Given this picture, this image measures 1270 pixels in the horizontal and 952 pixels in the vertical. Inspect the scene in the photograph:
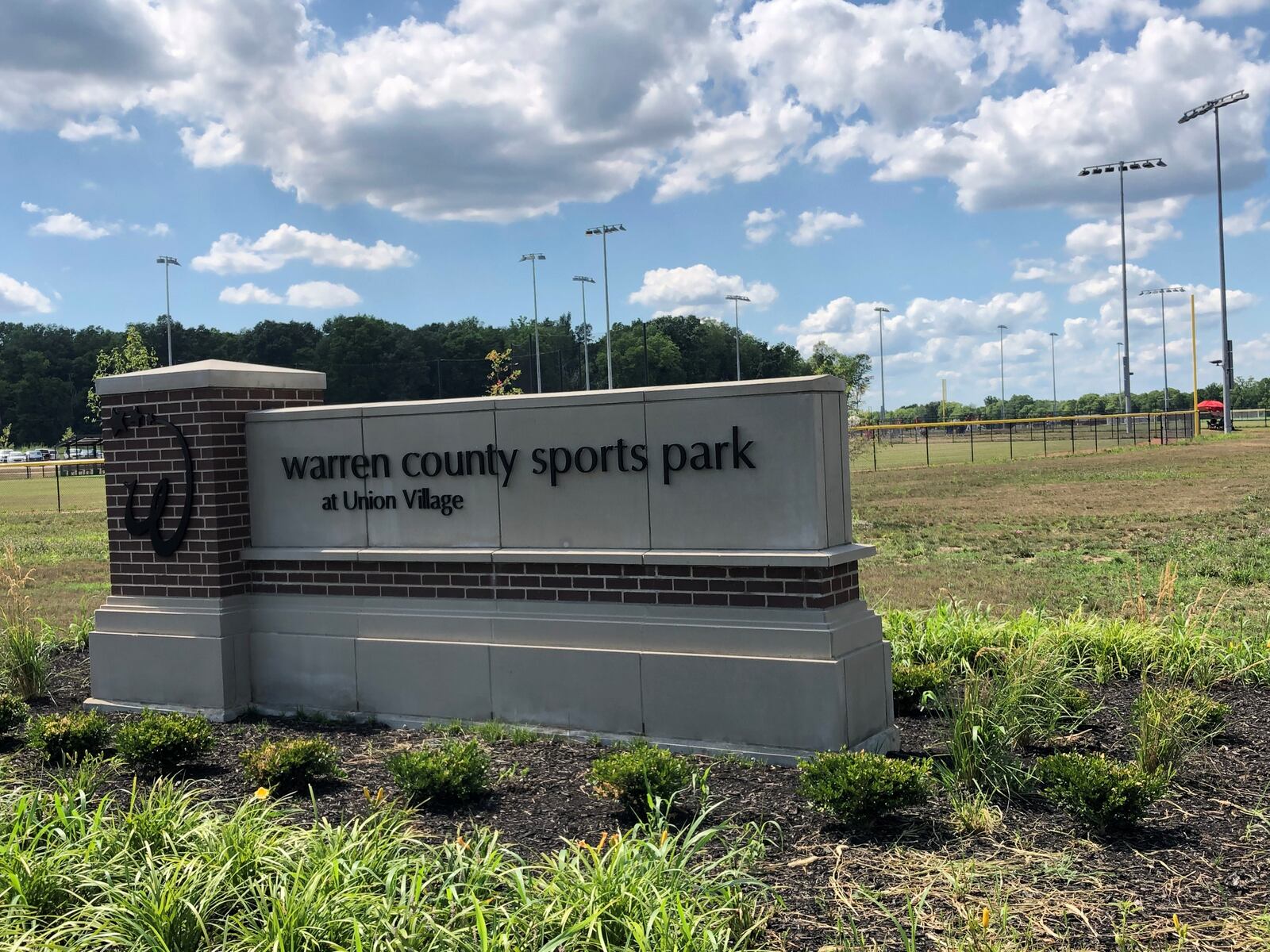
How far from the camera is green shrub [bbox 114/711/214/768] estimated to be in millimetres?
6418

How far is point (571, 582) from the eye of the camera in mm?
7176

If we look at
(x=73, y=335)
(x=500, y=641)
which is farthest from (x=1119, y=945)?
(x=73, y=335)

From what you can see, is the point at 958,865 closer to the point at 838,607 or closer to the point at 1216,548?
the point at 838,607

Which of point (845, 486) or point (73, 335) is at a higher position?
point (73, 335)

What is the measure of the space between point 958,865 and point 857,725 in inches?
72.8

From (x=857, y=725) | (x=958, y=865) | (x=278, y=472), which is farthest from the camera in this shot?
(x=278, y=472)

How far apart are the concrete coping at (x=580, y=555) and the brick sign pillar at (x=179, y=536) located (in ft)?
1.09

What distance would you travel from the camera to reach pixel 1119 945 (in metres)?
3.95

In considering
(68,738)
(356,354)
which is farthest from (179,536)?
(356,354)

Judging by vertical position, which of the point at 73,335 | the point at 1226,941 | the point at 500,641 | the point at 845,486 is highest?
the point at 73,335

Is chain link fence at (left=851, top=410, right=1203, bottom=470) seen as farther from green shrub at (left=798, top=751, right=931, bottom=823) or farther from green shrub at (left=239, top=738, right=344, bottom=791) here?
→ green shrub at (left=798, top=751, right=931, bottom=823)

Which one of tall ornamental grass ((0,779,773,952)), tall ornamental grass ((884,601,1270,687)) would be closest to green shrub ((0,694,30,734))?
tall ornamental grass ((0,779,773,952))

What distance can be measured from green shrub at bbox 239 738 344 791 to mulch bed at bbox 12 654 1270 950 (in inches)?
5.0

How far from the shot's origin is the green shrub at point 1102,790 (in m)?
4.95
